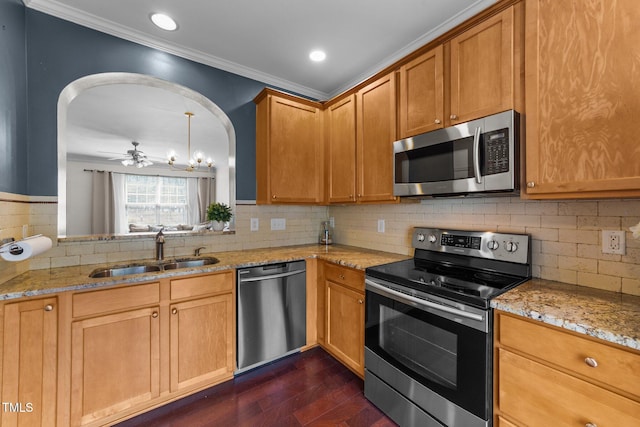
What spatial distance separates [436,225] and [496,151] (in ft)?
2.67

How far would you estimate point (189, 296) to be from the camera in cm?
182

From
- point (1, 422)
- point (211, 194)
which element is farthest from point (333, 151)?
point (211, 194)

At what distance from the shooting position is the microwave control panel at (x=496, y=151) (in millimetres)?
1395

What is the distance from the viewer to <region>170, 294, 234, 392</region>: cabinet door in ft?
5.90

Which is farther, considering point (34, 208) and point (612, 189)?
point (34, 208)

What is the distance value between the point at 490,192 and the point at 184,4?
2218mm

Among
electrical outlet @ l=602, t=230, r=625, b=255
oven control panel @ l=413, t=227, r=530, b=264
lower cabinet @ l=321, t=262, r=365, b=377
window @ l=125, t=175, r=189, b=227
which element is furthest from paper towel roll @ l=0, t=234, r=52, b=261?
window @ l=125, t=175, r=189, b=227

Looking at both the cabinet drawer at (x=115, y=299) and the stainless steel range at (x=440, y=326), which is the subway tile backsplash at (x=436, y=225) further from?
the cabinet drawer at (x=115, y=299)

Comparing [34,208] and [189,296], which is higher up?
[34,208]

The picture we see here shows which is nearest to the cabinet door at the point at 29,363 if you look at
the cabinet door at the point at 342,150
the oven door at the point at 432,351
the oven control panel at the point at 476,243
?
the oven door at the point at 432,351

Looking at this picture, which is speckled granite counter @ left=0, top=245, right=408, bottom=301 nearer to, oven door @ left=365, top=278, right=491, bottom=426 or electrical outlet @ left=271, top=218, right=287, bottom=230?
electrical outlet @ left=271, top=218, right=287, bottom=230

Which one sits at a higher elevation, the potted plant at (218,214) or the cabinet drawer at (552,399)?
the potted plant at (218,214)

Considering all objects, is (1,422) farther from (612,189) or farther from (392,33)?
(392,33)

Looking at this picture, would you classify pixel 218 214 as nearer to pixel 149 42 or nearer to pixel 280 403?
pixel 149 42
